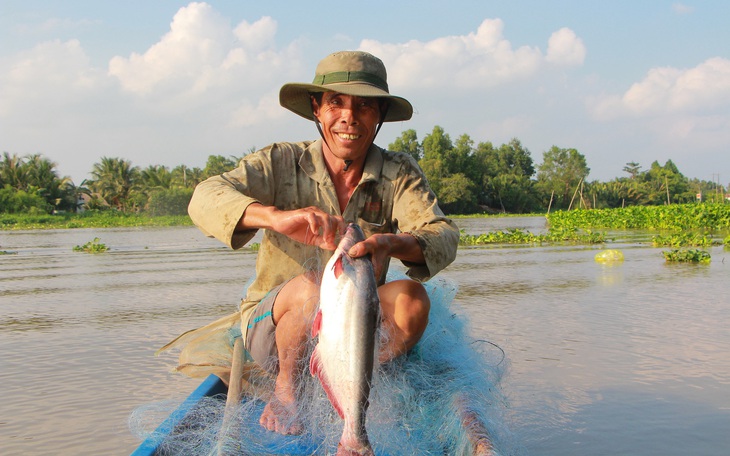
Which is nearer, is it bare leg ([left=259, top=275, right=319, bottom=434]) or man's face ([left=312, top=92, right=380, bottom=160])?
bare leg ([left=259, top=275, right=319, bottom=434])

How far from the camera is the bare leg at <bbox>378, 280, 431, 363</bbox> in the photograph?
256 cm

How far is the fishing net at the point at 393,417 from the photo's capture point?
2430 millimetres

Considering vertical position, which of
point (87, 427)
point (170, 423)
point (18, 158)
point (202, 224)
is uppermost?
point (18, 158)

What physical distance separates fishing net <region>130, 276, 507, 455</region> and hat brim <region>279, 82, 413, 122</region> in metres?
1.12

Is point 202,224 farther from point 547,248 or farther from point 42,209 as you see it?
point 42,209

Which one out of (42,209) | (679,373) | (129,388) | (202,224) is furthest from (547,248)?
(42,209)

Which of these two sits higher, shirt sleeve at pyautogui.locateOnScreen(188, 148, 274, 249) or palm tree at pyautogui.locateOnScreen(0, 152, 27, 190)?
palm tree at pyautogui.locateOnScreen(0, 152, 27, 190)

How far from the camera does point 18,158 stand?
53.9 m

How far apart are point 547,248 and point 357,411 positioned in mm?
18121

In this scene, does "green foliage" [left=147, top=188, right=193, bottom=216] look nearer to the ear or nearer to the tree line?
the tree line

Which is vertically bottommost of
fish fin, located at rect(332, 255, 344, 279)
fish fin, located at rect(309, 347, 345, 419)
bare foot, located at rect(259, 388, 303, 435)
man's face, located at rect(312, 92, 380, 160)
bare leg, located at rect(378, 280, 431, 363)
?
bare foot, located at rect(259, 388, 303, 435)

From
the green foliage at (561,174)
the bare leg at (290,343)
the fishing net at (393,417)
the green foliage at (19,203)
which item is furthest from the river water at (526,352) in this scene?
the green foliage at (561,174)

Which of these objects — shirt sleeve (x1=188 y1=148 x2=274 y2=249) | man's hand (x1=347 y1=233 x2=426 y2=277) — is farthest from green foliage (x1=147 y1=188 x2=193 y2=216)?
man's hand (x1=347 y1=233 x2=426 y2=277)

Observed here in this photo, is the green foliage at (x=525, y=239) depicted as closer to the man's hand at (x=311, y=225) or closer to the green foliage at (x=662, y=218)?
the green foliage at (x=662, y=218)
